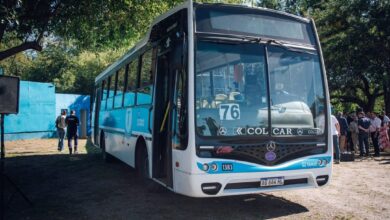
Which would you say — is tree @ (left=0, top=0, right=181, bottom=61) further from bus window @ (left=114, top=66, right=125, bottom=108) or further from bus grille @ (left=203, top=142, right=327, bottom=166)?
bus grille @ (left=203, top=142, right=327, bottom=166)

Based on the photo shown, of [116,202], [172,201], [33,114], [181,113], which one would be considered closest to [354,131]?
[172,201]

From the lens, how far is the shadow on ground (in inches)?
264

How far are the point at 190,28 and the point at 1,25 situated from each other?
5.40 m

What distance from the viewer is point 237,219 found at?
6.25 m

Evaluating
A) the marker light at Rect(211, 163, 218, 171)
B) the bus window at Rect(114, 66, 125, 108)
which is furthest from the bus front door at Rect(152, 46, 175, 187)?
the bus window at Rect(114, 66, 125, 108)

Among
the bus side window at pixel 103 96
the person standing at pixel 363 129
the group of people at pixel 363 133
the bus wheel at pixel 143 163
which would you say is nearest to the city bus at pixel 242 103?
the bus wheel at pixel 143 163

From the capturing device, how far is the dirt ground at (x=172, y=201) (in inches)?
262

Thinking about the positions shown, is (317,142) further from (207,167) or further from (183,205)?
(183,205)

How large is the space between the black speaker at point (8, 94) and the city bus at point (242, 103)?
99.0 inches

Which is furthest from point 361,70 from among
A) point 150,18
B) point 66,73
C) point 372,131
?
point 66,73

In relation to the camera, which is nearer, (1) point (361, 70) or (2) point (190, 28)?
(2) point (190, 28)

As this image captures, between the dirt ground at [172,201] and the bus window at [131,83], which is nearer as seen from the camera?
the dirt ground at [172,201]

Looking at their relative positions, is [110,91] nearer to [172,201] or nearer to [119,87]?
[119,87]

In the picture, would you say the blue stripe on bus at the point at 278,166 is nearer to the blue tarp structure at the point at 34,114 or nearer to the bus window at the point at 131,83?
the bus window at the point at 131,83
